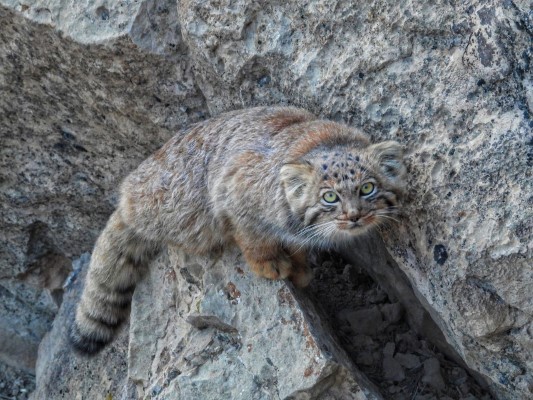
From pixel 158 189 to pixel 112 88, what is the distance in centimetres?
105

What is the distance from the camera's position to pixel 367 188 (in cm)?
475

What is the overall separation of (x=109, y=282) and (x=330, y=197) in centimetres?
210

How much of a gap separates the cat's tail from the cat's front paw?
1.01m

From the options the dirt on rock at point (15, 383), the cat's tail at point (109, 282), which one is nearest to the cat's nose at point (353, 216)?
the cat's tail at point (109, 282)

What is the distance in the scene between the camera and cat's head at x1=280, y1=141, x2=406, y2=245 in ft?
15.5

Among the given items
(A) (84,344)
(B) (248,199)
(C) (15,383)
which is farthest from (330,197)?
(C) (15,383)

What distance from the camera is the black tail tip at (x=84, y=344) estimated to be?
20.5 feet

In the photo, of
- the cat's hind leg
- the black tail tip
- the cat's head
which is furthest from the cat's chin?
the black tail tip

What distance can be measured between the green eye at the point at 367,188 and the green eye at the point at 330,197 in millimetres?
148

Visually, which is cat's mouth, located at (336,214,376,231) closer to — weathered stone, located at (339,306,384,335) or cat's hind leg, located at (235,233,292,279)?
cat's hind leg, located at (235,233,292,279)

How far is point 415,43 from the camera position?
486 cm

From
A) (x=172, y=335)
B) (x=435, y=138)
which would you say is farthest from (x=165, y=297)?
(x=435, y=138)

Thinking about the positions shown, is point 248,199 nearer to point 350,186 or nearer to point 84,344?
point 350,186

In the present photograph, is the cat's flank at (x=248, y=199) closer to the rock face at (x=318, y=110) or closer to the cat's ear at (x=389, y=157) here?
the cat's ear at (x=389, y=157)
